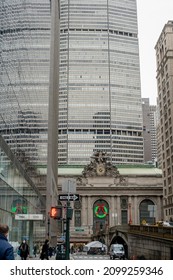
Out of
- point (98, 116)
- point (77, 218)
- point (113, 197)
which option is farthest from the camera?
point (98, 116)

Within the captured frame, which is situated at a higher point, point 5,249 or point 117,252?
point 5,249

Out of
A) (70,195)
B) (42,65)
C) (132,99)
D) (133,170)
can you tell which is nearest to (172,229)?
(70,195)

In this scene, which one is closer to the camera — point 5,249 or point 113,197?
point 5,249

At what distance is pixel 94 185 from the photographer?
113 m

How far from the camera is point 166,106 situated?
91.9 meters

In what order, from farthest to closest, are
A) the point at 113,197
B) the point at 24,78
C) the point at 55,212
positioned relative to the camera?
the point at 113,197 → the point at 24,78 → the point at 55,212

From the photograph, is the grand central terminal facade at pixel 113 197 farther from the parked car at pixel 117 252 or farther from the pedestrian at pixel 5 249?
the pedestrian at pixel 5 249

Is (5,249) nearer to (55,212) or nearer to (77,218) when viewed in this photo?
(55,212)

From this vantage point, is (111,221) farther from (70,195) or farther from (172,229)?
(70,195)

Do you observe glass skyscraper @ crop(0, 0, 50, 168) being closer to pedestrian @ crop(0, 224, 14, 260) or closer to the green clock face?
pedestrian @ crop(0, 224, 14, 260)

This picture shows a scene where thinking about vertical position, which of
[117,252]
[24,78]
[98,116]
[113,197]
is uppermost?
[98,116]

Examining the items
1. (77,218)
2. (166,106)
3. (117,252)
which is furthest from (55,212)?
(77,218)

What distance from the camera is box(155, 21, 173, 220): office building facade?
86688mm

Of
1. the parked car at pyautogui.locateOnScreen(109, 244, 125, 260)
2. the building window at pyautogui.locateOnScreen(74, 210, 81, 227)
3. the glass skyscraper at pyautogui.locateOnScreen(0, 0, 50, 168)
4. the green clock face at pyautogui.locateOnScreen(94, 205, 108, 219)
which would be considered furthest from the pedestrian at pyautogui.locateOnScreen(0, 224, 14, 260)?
the green clock face at pyautogui.locateOnScreen(94, 205, 108, 219)
